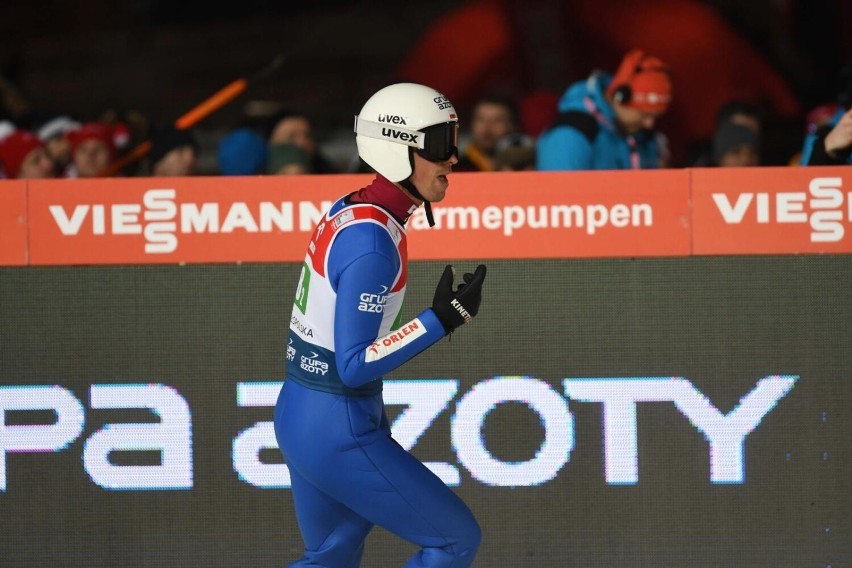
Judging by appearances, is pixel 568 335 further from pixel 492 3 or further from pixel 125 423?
pixel 492 3

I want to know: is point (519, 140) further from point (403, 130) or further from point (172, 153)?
Result: point (403, 130)

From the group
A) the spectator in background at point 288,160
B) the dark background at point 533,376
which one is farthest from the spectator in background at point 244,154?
the dark background at point 533,376

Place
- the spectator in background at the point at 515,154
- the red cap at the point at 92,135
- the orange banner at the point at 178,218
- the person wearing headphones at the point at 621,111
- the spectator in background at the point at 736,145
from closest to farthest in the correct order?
the orange banner at the point at 178,218 < the person wearing headphones at the point at 621,111 < the spectator in background at the point at 515,154 < the spectator in background at the point at 736,145 < the red cap at the point at 92,135

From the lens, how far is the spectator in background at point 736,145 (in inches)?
271

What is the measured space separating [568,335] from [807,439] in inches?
38.8

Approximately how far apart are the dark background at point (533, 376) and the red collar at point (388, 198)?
1.20 meters

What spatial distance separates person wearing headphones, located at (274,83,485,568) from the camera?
3.79m

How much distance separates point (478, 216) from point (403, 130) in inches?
48.9

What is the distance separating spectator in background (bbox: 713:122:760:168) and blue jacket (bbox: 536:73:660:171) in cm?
55

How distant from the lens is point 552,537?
202 inches

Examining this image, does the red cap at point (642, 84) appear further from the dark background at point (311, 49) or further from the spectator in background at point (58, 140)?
the spectator in background at point (58, 140)

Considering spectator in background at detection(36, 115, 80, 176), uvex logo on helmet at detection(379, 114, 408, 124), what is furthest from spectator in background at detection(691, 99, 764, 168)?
spectator in background at detection(36, 115, 80, 176)

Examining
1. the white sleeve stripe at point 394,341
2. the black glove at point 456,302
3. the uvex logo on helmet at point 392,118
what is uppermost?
the uvex logo on helmet at point 392,118

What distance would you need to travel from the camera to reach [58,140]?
803 centimetres
